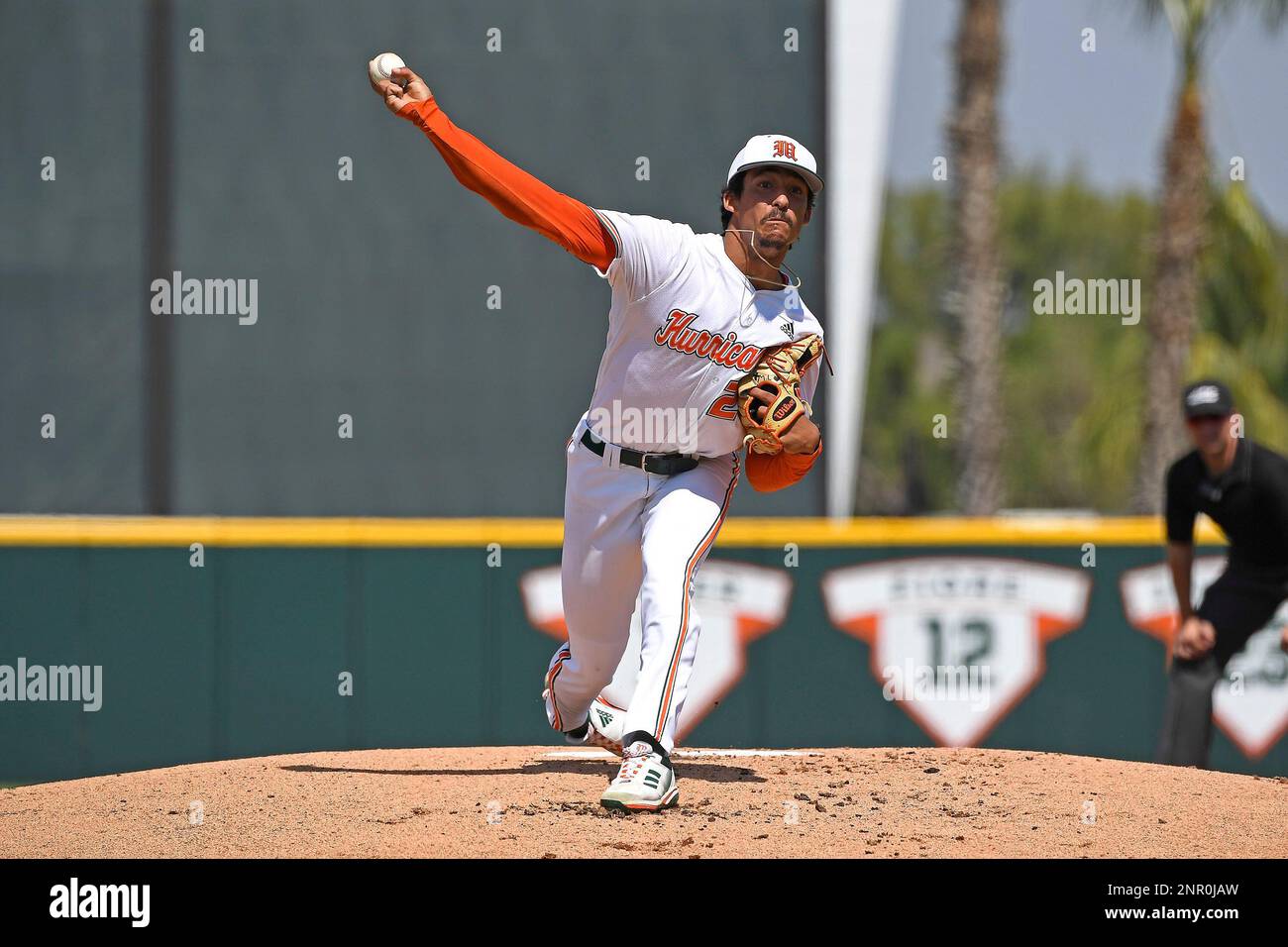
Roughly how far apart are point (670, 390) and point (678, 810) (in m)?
1.22

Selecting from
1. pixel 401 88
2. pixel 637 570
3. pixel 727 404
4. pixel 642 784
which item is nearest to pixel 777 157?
pixel 727 404

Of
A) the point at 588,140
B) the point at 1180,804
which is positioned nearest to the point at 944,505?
the point at 588,140

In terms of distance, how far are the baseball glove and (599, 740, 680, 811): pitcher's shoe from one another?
0.96 metres

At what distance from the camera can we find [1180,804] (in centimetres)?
472

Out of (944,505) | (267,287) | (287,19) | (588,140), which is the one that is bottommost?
(944,505)

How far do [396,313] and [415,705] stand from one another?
7.86ft

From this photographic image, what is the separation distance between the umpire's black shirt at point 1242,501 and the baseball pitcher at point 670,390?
2.27m

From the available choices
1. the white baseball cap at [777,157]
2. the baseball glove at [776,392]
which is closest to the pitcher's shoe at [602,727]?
the baseball glove at [776,392]

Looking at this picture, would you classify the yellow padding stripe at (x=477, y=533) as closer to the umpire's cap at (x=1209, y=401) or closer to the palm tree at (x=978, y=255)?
the umpire's cap at (x=1209, y=401)

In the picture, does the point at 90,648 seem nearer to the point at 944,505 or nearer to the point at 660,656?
the point at 660,656

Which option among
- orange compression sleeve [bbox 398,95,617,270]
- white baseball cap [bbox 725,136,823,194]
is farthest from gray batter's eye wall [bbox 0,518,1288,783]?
orange compression sleeve [bbox 398,95,617,270]

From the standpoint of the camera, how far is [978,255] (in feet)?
39.1

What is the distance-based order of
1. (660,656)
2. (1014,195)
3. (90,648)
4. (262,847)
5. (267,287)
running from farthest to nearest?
(1014,195)
(267,287)
(90,648)
(660,656)
(262,847)

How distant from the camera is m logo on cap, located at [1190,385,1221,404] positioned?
6223mm
